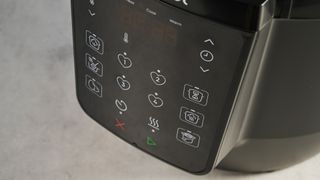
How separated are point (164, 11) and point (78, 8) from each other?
10cm

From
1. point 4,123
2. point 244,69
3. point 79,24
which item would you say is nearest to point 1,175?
point 4,123

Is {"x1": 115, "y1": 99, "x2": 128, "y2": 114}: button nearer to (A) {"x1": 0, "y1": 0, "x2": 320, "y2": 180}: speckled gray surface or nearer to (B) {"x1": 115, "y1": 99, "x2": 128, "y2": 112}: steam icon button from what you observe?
(B) {"x1": 115, "y1": 99, "x2": 128, "y2": 112}: steam icon button

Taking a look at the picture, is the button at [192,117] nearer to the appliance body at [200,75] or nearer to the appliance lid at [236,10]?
the appliance body at [200,75]

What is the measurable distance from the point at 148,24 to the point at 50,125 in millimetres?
295

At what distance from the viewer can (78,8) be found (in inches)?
17.7

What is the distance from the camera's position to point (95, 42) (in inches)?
18.1

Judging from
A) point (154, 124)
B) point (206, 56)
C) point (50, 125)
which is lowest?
point (50, 125)

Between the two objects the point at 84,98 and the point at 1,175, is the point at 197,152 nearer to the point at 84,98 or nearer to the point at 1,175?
the point at 84,98

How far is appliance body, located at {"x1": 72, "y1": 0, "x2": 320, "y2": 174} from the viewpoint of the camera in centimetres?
37

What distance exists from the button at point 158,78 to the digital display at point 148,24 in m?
0.04

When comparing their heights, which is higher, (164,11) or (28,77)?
(164,11)

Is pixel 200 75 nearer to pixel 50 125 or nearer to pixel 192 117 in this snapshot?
pixel 192 117

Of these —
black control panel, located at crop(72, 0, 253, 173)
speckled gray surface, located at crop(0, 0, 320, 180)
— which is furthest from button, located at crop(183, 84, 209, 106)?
speckled gray surface, located at crop(0, 0, 320, 180)

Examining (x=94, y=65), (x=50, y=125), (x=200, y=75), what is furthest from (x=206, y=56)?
(x=50, y=125)
